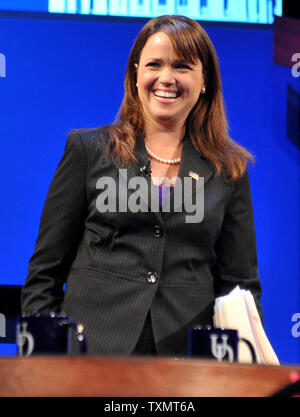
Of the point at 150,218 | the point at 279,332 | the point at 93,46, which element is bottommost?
the point at 279,332

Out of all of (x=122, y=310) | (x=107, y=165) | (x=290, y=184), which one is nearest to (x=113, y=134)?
(x=107, y=165)

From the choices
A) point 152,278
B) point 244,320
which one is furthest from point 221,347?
point 152,278

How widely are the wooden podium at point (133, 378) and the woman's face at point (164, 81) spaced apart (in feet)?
3.72

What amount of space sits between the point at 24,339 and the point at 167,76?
0.86 m

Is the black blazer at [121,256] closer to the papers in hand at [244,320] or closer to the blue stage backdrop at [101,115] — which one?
the papers in hand at [244,320]

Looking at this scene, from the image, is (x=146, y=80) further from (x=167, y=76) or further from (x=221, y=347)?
(x=221, y=347)

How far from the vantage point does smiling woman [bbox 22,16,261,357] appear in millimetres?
1678

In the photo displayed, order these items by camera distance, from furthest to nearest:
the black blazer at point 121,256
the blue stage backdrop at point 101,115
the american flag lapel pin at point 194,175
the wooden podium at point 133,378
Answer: the blue stage backdrop at point 101,115 < the american flag lapel pin at point 194,175 < the black blazer at point 121,256 < the wooden podium at point 133,378

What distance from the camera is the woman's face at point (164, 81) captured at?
5.80 feet

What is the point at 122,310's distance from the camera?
1678mm

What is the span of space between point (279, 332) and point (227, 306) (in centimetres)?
119

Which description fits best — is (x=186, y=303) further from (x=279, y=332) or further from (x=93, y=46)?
(x=93, y=46)

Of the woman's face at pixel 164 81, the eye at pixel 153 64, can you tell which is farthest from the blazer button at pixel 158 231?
the eye at pixel 153 64

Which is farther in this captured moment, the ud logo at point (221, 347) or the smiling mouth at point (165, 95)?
the smiling mouth at point (165, 95)
